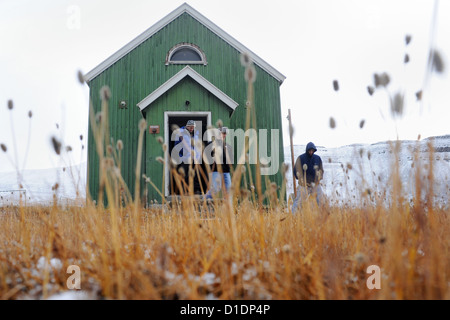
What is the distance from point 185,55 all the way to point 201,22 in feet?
4.20

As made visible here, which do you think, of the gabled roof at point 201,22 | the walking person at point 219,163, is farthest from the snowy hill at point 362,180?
the gabled roof at point 201,22

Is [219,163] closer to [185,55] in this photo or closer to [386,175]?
[386,175]

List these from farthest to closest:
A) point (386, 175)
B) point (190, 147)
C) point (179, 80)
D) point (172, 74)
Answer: point (172, 74), point (179, 80), point (386, 175), point (190, 147)

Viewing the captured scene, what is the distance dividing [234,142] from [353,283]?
26.1ft

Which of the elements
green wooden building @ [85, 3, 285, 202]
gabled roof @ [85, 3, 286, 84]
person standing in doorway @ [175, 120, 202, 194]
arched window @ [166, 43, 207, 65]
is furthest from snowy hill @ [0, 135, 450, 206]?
arched window @ [166, 43, 207, 65]

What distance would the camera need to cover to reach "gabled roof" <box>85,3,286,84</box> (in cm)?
988

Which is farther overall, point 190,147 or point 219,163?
point 190,147

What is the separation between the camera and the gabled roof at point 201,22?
988cm

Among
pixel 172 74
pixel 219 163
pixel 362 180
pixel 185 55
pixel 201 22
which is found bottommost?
pixel 362 180

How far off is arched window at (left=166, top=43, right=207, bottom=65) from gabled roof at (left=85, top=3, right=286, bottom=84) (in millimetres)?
904

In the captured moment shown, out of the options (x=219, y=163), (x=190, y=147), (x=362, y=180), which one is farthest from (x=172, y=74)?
(x=362, y=180)

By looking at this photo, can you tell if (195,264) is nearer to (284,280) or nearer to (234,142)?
(284,280)

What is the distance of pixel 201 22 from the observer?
10312 mm
